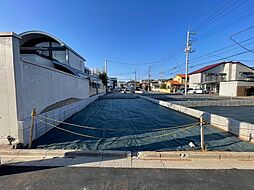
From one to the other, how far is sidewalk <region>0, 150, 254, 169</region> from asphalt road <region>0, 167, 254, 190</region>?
0.21 m

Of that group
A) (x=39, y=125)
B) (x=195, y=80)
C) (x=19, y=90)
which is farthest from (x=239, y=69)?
(x=19, y=90)

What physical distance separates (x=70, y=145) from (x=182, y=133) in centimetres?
407

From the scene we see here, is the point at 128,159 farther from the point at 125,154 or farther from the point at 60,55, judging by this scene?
the point at 60,55

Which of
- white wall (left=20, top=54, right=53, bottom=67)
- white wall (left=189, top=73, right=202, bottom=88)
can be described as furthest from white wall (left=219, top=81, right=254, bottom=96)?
white wall (left=20, top=54, right=53, bottom=67)

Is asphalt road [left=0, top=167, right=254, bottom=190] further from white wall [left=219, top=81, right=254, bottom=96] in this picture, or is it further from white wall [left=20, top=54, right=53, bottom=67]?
white wall [left=219, top=81, right=254, bottom=96]

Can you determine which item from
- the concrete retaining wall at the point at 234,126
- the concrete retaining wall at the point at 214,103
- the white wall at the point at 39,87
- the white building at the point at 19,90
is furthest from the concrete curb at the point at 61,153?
the concrete retaining wall at the point at 214,103

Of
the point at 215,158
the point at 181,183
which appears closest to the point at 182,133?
the point at 215,158

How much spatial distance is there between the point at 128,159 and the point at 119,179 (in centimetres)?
85

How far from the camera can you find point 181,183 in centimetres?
288

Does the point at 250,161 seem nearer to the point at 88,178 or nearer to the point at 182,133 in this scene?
the point at 182,133

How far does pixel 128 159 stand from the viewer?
381cm

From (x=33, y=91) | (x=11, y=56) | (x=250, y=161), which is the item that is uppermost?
(x=11, y=56)

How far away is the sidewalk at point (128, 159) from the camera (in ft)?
11.5

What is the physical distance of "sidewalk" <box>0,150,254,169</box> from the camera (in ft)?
11.5
